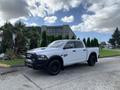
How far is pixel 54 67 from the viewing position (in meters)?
8.30

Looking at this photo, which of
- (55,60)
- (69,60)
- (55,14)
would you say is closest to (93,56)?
(69,60)

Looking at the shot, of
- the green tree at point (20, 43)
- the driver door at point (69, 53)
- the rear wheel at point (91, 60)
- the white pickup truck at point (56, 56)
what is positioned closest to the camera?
the white pickup truck at point (56, 56)

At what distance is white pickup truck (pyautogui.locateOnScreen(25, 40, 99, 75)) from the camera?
7934mm

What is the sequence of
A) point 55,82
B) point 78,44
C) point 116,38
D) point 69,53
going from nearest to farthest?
point 55,82 < point 69,53 < point 78,44 < point 116,38

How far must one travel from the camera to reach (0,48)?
1998 centimetres

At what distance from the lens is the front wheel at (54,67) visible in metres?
8.09

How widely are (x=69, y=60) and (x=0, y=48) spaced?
528 inches

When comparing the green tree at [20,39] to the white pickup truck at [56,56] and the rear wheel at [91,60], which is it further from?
the rear wheel at [91,60]

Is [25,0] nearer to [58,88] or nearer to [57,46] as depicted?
[57,46]

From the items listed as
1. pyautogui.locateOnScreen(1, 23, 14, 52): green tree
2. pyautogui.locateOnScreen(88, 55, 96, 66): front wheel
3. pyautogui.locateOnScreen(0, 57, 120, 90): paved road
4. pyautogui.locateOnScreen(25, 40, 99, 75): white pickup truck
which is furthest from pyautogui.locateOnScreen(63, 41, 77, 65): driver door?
pyautogui.locateOnScreen(1, 23, 14, 52): green tree

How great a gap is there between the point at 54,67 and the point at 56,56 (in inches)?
22.4

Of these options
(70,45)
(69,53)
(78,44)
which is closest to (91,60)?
(78,44)

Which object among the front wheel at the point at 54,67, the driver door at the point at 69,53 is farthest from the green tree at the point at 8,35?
the front wheel at the point at 54,67

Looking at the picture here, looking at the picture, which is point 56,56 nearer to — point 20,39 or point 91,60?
point 91,60
